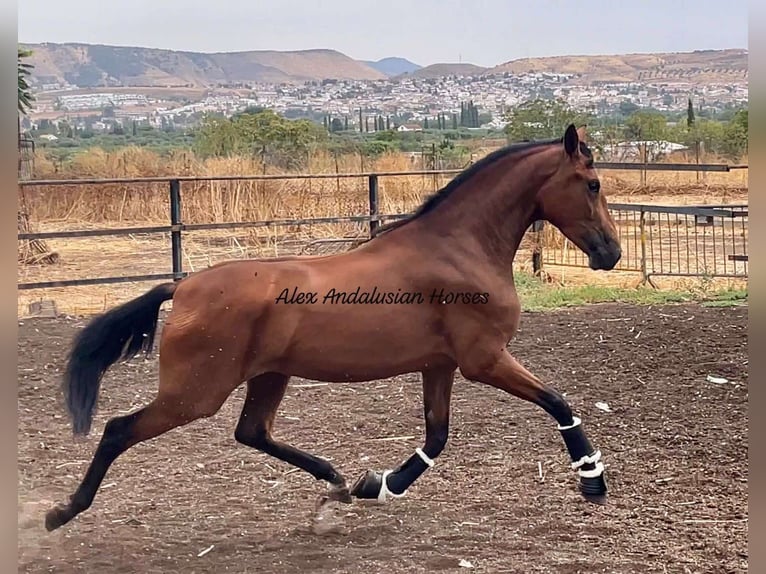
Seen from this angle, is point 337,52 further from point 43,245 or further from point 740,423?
point 740,423

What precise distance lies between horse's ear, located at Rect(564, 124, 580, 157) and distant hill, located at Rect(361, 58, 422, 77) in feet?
2.92

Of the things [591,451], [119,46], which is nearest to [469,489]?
[591,451]

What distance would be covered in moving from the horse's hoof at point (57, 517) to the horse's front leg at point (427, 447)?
1073 mm

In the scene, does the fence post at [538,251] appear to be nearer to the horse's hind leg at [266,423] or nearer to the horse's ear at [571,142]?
the horse's ear at [571,142]

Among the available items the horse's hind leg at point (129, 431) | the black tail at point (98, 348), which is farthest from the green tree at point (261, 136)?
the horse's hind leg at point (129, 431)

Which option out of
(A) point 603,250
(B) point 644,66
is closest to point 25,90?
(A) point 603,250

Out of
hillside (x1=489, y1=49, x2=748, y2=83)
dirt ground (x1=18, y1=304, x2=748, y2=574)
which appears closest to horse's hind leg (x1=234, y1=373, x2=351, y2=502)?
dirt ground (x1=18, y1=304, x2=748, y2=574)

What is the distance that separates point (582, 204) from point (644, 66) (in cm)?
93

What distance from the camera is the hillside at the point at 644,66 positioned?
13.4 feet

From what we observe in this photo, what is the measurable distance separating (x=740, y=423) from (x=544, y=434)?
1050 mm

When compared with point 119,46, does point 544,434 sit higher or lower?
lower

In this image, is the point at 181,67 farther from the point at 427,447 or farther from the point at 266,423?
the point at 427,447

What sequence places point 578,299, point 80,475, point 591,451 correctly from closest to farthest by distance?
point 591,451 < point 80,475 < point 578,299

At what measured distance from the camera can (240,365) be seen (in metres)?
3.46
